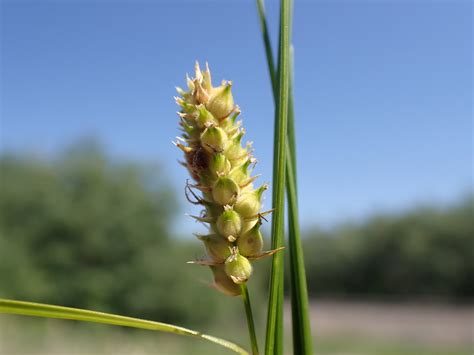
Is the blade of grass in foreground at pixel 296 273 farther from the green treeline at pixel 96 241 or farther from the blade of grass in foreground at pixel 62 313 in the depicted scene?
the green treeline at pixel 96 241

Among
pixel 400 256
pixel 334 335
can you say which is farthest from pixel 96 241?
pixel 400 256

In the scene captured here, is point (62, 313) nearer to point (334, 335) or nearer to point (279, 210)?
point (279, 210)

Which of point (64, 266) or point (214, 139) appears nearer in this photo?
point (214, 139)

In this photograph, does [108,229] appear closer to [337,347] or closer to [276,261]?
[337,347]

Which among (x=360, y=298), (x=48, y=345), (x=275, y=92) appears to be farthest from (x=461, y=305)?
(x=275, y=92)

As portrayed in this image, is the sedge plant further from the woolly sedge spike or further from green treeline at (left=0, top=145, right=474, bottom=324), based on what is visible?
green treeline at (left=0, top=145, right=474, bottom=324)

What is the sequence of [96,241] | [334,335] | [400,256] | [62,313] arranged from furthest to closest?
[400,256], [334,335], [96,241], [62,313]

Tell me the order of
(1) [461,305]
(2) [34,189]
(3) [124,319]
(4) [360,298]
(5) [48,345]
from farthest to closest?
(4) [360,298], (1) [461,305], (2) [34,189], (5) [48,345], (3) [124,319]

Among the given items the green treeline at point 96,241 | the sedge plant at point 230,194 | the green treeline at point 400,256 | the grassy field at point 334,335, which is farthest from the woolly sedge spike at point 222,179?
the green treeline at point 400,256
